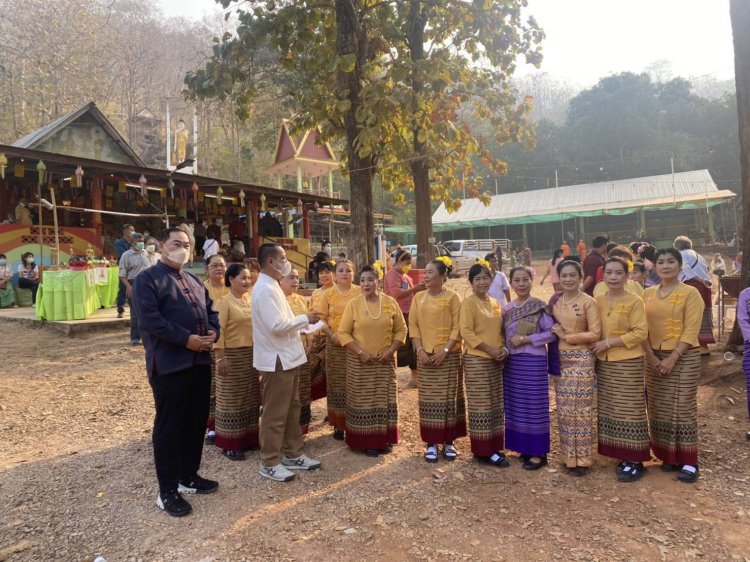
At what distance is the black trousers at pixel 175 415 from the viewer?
311cm

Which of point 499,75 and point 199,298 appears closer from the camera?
point 199,298

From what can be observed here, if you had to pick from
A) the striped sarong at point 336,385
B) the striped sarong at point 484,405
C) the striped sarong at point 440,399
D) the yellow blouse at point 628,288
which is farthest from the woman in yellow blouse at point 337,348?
the yellow blouse at point 628,288

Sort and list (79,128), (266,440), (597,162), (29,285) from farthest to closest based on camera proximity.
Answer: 1. (597,162)
2. (79,128)
3. (29,285)
4. (266,440)

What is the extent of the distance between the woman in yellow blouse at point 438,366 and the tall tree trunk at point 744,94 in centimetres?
414

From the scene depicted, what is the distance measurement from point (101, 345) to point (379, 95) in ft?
19.9

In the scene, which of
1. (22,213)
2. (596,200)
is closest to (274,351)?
(22,213)

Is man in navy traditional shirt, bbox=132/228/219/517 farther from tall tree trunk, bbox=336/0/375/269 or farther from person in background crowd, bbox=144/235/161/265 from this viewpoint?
person in background crowd, bbox=144/235/161/265

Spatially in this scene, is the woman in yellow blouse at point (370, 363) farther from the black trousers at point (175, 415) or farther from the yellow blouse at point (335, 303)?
the black trousers at point (175, 415)

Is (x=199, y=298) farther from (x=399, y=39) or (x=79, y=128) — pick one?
(x=79, y=128)

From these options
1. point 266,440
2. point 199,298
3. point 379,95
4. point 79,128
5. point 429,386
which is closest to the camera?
point 199,298

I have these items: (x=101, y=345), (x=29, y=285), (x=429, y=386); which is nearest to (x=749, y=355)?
(x=429, y=386)

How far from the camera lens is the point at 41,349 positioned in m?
8.15

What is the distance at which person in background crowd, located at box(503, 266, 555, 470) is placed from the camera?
3.68 meters

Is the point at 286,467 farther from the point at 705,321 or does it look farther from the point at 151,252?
the point at 151,252
